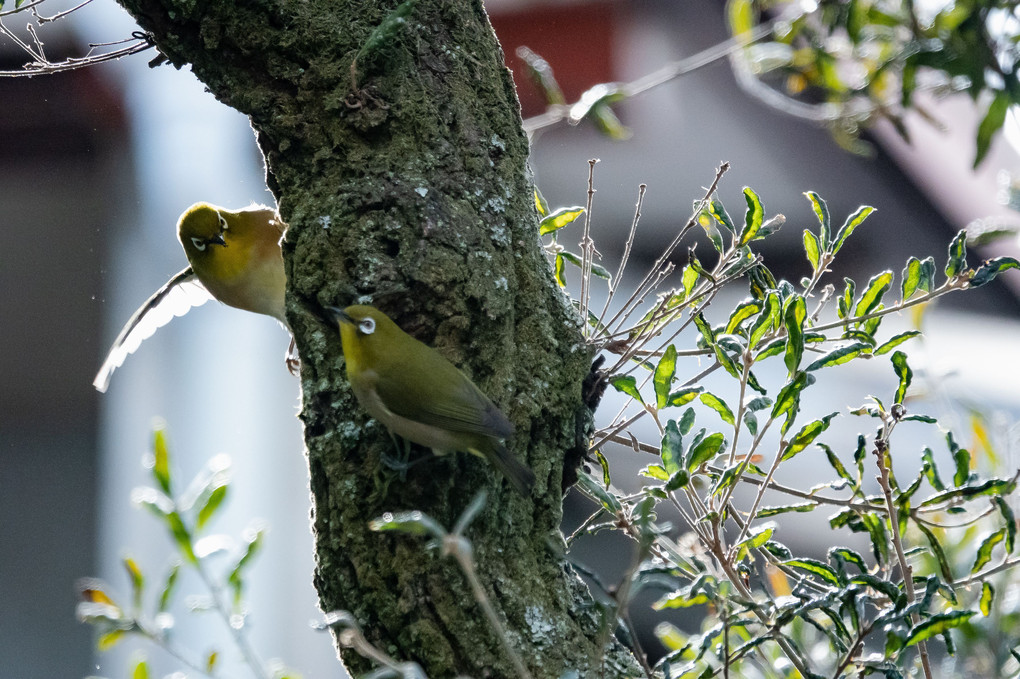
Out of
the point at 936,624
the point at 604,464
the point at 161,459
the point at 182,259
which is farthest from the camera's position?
the point at 182,259

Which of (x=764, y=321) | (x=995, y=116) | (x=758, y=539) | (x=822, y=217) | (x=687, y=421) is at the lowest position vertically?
(x=758, y=539)

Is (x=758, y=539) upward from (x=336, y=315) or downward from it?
downward

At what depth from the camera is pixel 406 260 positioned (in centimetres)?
139

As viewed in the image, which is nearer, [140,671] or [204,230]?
[140,671]

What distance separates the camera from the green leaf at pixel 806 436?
4.66 feet

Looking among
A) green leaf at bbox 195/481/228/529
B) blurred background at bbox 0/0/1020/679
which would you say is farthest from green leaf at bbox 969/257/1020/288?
blurred background at bbox 0/0/1020/679

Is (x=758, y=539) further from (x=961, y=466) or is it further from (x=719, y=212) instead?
(x=719, y=212)

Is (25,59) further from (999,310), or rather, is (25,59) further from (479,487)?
(999,310)

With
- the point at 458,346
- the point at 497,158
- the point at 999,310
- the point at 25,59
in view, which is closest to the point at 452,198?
the point at 497,158

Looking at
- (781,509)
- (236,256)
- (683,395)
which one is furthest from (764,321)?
(236,256)

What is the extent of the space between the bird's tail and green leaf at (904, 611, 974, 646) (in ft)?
1.90

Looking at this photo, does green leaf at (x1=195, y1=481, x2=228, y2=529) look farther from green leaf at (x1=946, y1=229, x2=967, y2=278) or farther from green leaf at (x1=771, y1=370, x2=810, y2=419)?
green leaf at (x1=946, y1=229, x2=967, y2=278)

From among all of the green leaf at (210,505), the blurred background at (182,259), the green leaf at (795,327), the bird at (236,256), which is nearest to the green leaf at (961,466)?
the green leaf at (795,327)

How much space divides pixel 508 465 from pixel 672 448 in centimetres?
28
